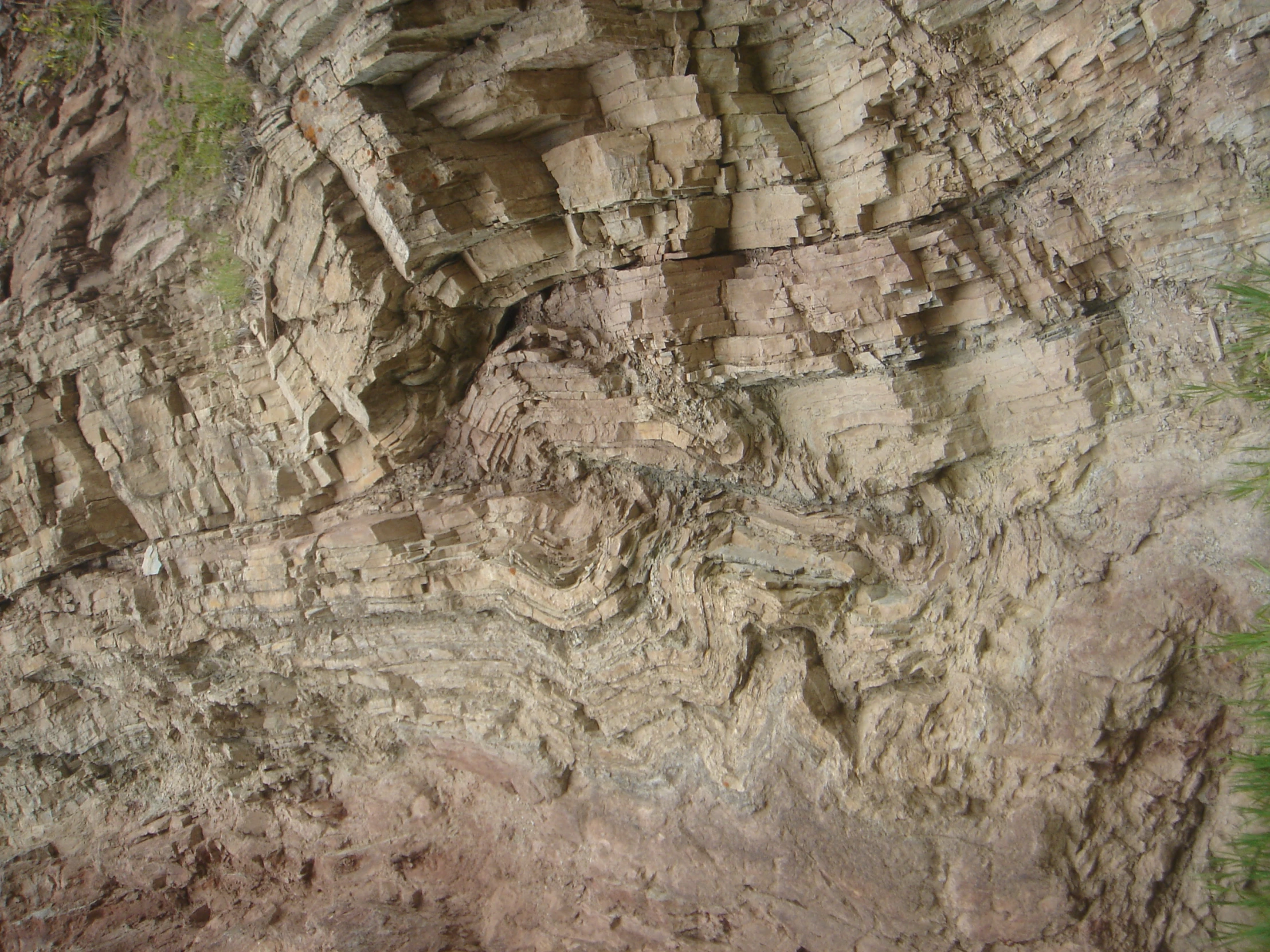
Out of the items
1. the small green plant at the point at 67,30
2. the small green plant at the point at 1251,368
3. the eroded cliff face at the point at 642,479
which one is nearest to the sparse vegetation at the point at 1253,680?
the small green plant at the point at 1251,368

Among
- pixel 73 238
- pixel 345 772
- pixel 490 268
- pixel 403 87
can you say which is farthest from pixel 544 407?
pixel 73 238

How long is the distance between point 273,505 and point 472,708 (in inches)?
79.5

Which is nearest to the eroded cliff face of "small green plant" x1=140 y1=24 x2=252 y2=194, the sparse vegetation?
the sparse vegetation

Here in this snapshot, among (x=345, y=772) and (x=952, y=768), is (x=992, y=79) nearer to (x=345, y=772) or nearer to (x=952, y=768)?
(x=952, y=768)

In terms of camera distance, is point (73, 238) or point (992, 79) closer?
point (992, 79)

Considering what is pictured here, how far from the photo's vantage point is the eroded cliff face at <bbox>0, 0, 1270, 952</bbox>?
3.80 m

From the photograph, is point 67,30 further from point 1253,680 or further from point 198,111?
point 1253,680

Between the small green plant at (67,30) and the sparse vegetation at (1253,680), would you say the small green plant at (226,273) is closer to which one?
the small green plant at (67,30)

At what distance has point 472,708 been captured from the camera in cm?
578

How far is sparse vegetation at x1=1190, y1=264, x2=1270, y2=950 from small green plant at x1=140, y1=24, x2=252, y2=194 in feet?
18.1

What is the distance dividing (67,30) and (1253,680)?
837 centimetres

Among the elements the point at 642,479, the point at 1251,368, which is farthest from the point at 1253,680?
the point at 642,479

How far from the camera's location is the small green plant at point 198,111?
16.6ft

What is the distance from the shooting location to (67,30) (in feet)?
19.3
